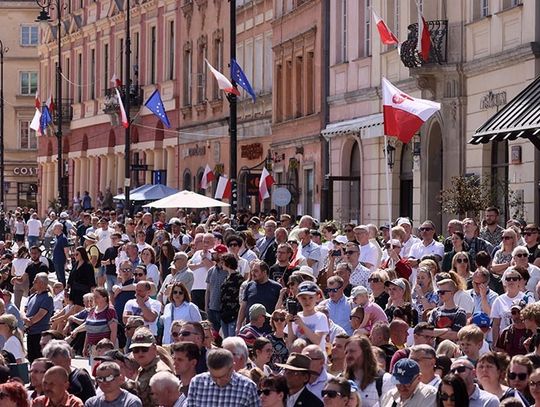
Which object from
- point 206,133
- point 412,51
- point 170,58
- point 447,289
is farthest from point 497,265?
point 170,58

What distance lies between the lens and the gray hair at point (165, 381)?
486 inches

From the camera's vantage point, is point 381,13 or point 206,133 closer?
point 381,13

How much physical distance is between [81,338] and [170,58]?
44999mm

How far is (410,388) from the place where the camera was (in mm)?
11992

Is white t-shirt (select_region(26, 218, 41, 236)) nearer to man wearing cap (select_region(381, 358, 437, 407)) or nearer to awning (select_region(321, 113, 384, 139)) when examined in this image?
awning (select_region(321, 113, 384, 139))

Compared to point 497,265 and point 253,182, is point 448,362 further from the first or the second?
point 253,182

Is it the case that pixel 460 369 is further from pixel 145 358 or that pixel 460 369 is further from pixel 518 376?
pixel 145 358

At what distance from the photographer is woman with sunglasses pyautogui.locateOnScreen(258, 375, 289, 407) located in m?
12.0

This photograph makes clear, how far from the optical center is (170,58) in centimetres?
6575

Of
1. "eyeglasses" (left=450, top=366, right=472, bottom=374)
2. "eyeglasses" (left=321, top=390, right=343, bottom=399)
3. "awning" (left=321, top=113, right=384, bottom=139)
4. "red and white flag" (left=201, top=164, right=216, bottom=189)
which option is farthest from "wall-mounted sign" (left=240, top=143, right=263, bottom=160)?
"eyeglasses" (left=321, top=390, right=343, bottom=399)

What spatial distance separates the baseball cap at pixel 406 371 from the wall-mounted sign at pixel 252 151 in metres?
41.2

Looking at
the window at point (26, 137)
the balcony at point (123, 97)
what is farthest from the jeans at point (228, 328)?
the window at point (26, 137)

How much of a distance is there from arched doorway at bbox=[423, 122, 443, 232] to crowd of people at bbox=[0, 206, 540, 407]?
739 cm

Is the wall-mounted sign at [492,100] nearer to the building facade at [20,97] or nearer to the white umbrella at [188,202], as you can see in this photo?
the white umbrella at [188,202]
